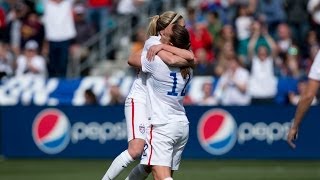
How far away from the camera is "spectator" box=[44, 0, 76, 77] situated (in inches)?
866

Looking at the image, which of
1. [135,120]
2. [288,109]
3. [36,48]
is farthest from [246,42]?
[135,120]

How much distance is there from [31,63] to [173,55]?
1252 cm

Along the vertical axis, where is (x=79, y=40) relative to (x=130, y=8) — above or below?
below

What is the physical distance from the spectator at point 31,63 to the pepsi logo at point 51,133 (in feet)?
8.32

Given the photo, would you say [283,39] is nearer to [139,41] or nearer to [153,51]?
[139,41]

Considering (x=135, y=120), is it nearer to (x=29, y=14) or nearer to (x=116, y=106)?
(x=116, y=106)

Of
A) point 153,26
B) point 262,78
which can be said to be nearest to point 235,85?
point 262,78

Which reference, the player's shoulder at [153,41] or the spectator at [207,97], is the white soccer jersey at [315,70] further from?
the spectator at [207,97]

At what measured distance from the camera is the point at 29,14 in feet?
76.4

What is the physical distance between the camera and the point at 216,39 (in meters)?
22.5

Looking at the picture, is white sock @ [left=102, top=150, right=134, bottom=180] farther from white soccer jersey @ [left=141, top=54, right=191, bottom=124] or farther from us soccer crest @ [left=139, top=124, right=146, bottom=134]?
white soccer jersey @ [left=141, top=54, right=191, bottom=124]

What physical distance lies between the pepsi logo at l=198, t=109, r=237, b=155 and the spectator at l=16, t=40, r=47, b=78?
170 inches

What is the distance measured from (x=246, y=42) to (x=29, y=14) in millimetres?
4938

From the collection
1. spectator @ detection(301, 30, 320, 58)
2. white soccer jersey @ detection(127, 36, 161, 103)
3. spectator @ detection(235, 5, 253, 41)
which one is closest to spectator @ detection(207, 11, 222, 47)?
spectator @ detection(235, 5, 253, 41)
